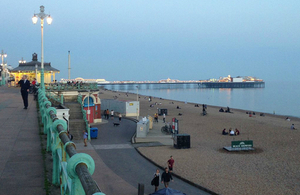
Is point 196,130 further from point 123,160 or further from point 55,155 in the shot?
point 55,155

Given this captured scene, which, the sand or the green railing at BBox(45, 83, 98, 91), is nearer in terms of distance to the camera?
the sand

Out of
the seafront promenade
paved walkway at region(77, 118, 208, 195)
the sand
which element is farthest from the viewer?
the sand

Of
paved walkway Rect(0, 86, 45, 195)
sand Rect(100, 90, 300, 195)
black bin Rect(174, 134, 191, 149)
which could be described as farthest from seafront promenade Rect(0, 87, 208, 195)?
black bin Rect(174, 134, 191, 149)

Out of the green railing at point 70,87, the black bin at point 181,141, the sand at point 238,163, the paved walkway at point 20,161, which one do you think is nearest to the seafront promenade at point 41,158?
the paved walkway at point 20,161

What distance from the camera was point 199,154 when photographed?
70.1 ft

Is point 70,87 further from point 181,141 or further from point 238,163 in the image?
point 238,163

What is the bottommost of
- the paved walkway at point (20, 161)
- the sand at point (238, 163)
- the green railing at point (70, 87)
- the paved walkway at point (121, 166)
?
the sand at point (238, 163)

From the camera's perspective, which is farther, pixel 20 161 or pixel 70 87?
pixel 70 87

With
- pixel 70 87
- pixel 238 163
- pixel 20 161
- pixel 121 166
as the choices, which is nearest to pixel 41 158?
pixel 20 161

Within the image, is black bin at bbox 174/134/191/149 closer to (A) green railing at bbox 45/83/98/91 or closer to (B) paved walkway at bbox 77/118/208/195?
(B) paved walkway at bbox 77/118/208/195

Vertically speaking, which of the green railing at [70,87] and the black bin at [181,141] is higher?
the green railing at [70,87]

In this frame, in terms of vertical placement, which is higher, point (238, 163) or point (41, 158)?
point (41, 158)

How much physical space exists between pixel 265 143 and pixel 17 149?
2357 cm

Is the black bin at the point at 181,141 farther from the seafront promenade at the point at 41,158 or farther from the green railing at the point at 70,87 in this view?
the green railing at the point at 70,87
